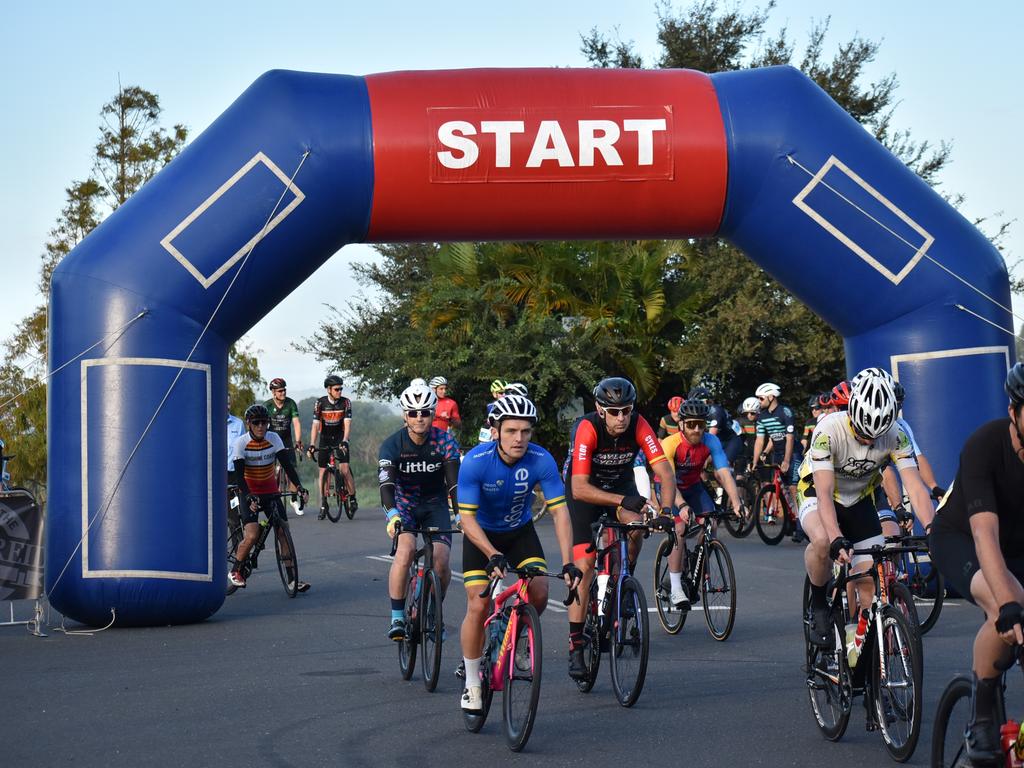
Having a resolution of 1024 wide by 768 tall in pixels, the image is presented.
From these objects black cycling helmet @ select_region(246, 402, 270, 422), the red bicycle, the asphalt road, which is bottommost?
the asphalt road

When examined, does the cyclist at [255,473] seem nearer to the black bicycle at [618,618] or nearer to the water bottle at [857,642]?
the black bicycle at [618,618]

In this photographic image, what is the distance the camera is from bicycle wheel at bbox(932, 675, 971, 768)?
523cm

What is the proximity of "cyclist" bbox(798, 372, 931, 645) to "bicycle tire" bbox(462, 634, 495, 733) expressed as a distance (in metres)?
1.78

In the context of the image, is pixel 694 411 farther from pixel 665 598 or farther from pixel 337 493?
pixel 337 493

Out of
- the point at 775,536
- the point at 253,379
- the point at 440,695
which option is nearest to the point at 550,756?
the point at 440,695

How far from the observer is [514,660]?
7.60 m

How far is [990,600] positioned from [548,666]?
213 inches

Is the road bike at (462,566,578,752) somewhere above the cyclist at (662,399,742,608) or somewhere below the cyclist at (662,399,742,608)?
below

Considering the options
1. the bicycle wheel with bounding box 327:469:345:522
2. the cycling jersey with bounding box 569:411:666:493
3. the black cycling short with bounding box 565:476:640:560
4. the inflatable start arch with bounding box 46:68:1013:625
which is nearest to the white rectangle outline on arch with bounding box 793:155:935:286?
the inflatable start arch with bounding box 46:68:1013:625

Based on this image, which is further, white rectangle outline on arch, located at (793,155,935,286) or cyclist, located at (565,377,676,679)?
white rectangle outline on arch, located at (793,155,935,286)

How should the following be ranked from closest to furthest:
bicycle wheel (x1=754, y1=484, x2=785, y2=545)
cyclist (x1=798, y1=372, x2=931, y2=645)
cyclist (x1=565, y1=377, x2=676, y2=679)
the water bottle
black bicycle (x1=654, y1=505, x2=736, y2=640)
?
the water bottle < cyclist (x1=798, y1=372, x2=931, y2=645) < cyclist (x1=565, y1=377, x2=676, y2=679) < black bicycle (x1=654, y1=505, x2=736, y2=640) < bicycle wheel (x1=754, y1=484, x2=785, y2=545)

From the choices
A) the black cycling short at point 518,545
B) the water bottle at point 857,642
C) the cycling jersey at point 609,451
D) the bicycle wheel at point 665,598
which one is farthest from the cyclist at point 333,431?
the water bottle at point 857,642

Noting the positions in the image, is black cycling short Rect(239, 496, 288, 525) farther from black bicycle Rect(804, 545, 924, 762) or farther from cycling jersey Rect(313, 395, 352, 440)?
cycling jersey Rect(313, 395, 352, 440)

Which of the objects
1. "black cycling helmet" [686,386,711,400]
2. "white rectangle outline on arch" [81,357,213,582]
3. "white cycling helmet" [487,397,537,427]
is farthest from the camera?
"black cycling helmet" [686,386,711,400]
